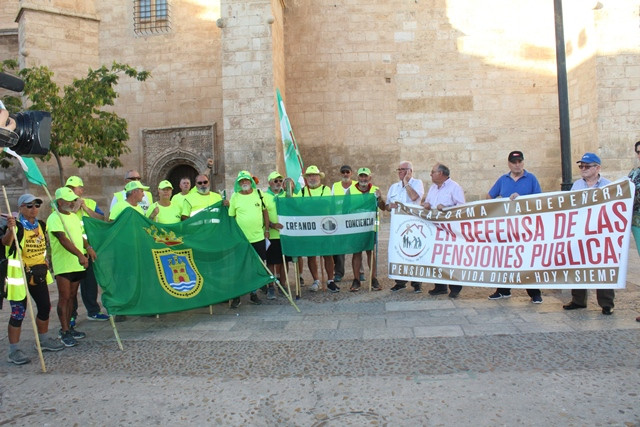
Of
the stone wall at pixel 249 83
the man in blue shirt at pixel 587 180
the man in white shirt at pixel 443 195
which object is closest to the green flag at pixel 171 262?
the man in white shirt at pixel 443 195

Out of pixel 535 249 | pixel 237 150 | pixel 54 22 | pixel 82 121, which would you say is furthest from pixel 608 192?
pixel 54 22

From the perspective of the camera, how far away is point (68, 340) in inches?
202

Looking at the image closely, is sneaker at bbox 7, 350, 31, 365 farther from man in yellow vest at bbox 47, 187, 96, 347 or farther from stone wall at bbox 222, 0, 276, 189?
stone wall at bbox 222, 0, 276, 189

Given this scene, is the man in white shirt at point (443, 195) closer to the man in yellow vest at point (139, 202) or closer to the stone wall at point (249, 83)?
the man in yellow vest at point (139, 202)

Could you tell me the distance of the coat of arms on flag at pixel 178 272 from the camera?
5695mm

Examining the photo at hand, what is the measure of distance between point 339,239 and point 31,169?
13.2ft

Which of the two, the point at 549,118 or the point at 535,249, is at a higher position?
the point at 549,118

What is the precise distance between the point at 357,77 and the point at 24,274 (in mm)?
11318

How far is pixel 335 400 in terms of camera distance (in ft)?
11.2

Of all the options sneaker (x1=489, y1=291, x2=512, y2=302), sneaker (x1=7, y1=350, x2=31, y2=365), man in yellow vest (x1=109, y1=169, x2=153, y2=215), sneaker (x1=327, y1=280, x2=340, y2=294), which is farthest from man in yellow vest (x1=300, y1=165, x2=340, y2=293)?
sneaker (x1=7, y1=350, x2=31, y2=365)

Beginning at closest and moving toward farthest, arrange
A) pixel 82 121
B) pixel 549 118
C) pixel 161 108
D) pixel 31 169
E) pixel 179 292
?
pixel 31 169 < pixel 179 292 < pixel 82 121 < pixel 549 118 < pixel 161 108

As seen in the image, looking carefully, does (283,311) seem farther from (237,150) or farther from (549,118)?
(549,118)

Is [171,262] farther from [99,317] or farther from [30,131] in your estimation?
[30,131]

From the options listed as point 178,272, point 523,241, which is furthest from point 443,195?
point 178,272
